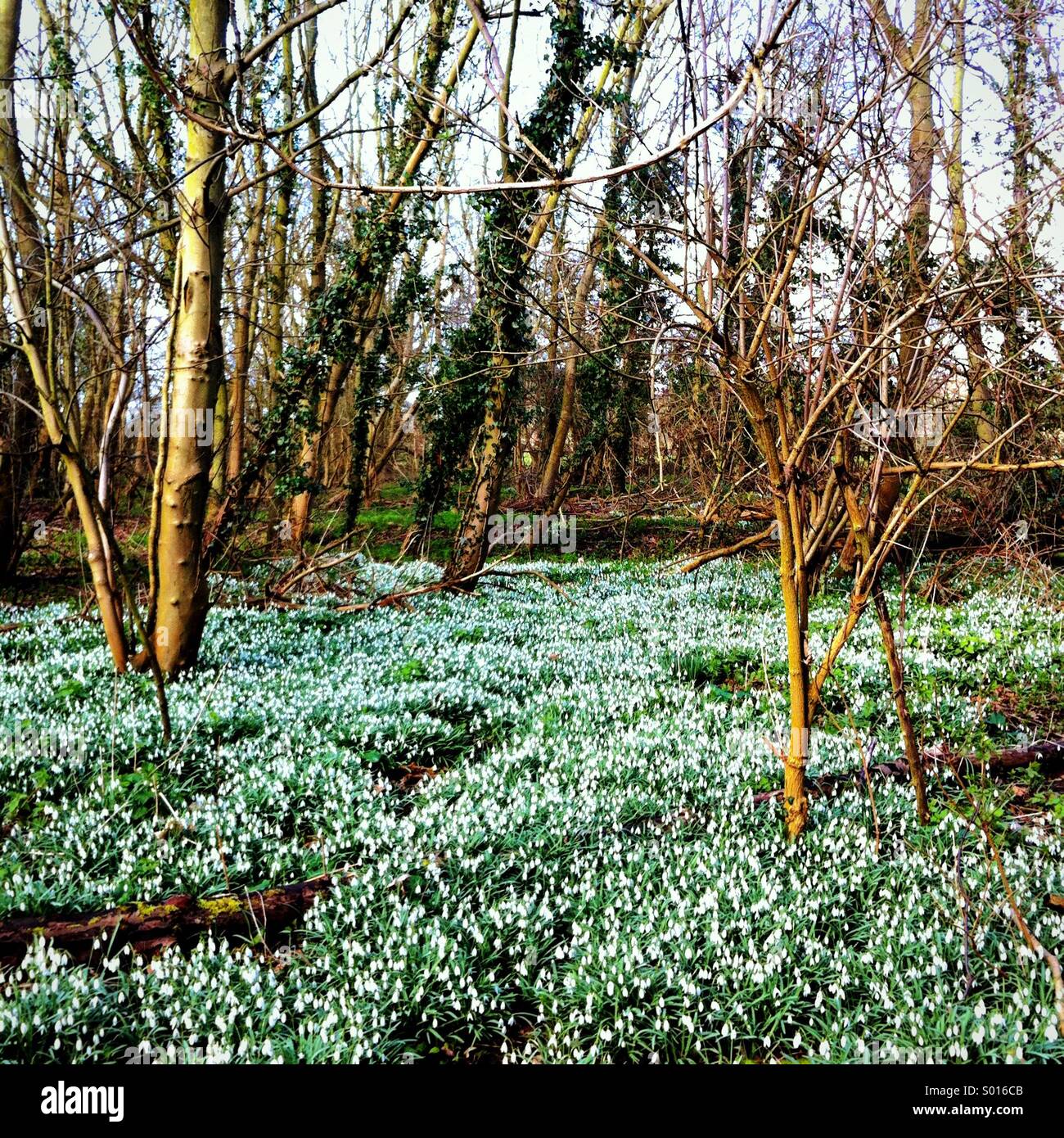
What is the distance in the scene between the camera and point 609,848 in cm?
403

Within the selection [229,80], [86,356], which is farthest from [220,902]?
[86,356]

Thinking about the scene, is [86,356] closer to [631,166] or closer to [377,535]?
[377,535]

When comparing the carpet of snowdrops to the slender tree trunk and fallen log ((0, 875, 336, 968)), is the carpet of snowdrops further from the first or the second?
the slender tree trunk

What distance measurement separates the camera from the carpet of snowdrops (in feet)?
9.32

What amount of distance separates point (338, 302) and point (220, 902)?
372 inches

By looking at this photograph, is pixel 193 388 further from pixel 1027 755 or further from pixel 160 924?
pixel 1027 755

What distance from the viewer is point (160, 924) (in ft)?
11.0

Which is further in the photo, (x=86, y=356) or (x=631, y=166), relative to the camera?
(x=86, y=356)

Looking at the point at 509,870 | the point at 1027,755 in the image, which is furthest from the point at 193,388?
the point at 1027,755

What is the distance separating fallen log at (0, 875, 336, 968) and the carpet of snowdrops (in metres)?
0.09

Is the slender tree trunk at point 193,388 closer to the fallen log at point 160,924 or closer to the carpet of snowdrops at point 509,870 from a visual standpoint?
the carpet of snowdrops at point 509,870

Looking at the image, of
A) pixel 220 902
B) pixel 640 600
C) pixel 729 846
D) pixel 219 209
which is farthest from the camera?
pixel 640 600

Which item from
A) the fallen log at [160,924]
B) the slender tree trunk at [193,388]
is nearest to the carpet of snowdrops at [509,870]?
the fallen log at [160,924]

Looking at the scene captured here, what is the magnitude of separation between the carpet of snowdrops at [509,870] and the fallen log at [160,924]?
90 millimetres
